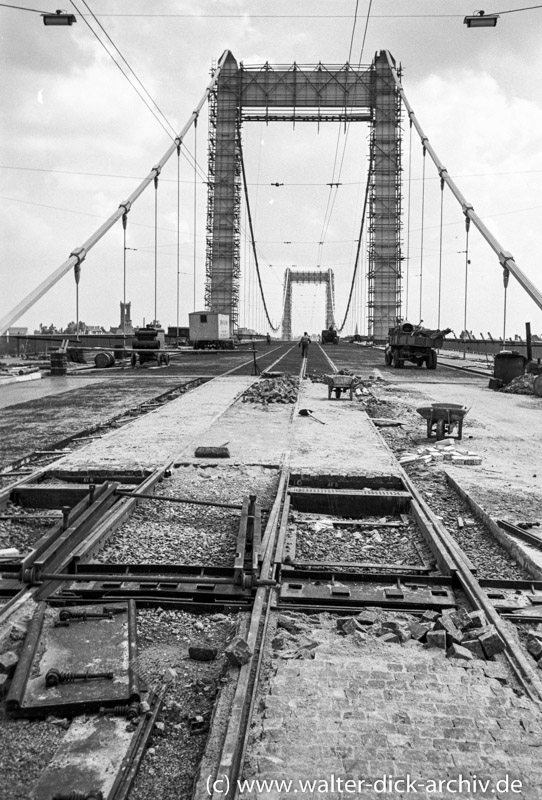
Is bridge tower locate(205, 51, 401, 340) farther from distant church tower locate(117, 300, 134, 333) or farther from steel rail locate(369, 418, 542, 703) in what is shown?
steel rail locate(369, 418, 542, 703)

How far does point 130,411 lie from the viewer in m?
14.8

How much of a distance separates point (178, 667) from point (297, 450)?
634 centimetres

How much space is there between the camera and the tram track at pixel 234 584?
2.77 metres

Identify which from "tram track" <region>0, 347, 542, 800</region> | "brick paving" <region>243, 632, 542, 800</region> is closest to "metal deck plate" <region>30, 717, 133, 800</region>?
"tram track" <region>0, 347, 542, 800</region>

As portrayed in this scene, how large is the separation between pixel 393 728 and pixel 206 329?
53.5 metres

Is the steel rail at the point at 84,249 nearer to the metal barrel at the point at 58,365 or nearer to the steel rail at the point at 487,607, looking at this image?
the metal barrel at the point at 58,365

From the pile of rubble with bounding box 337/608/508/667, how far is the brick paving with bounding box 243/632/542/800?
0.13 m

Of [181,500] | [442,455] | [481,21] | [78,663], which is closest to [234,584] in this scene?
[78,663]

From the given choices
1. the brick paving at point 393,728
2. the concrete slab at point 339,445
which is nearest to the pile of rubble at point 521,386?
the concrete slab at point 339,445

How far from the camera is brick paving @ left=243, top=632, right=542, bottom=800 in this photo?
2.41 m

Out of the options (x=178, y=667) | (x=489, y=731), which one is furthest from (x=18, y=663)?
(x=489, y=731)

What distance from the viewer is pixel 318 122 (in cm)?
7450

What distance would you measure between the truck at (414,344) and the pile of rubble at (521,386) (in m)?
10.3

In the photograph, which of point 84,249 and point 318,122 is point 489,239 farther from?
point 318,122
